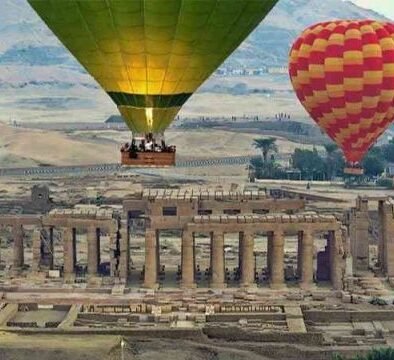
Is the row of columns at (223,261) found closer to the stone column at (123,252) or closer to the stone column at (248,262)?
the stone column at (248,262)

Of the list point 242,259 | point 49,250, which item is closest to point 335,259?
point 242,259

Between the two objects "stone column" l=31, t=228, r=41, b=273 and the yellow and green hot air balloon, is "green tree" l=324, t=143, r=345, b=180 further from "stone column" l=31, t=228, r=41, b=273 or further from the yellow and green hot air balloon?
the yellow and green hot air balloon

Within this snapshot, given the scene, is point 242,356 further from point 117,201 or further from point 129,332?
point 117,201

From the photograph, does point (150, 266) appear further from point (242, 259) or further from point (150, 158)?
point (150, 158)

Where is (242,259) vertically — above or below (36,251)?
below

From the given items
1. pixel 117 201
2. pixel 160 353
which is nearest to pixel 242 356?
pixel 160 353

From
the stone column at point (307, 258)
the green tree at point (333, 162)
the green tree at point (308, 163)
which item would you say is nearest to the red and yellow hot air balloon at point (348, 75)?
the stone column at point (307, 258)

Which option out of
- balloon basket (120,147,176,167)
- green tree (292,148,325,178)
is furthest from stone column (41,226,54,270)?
green tree (292,148,325,178)
